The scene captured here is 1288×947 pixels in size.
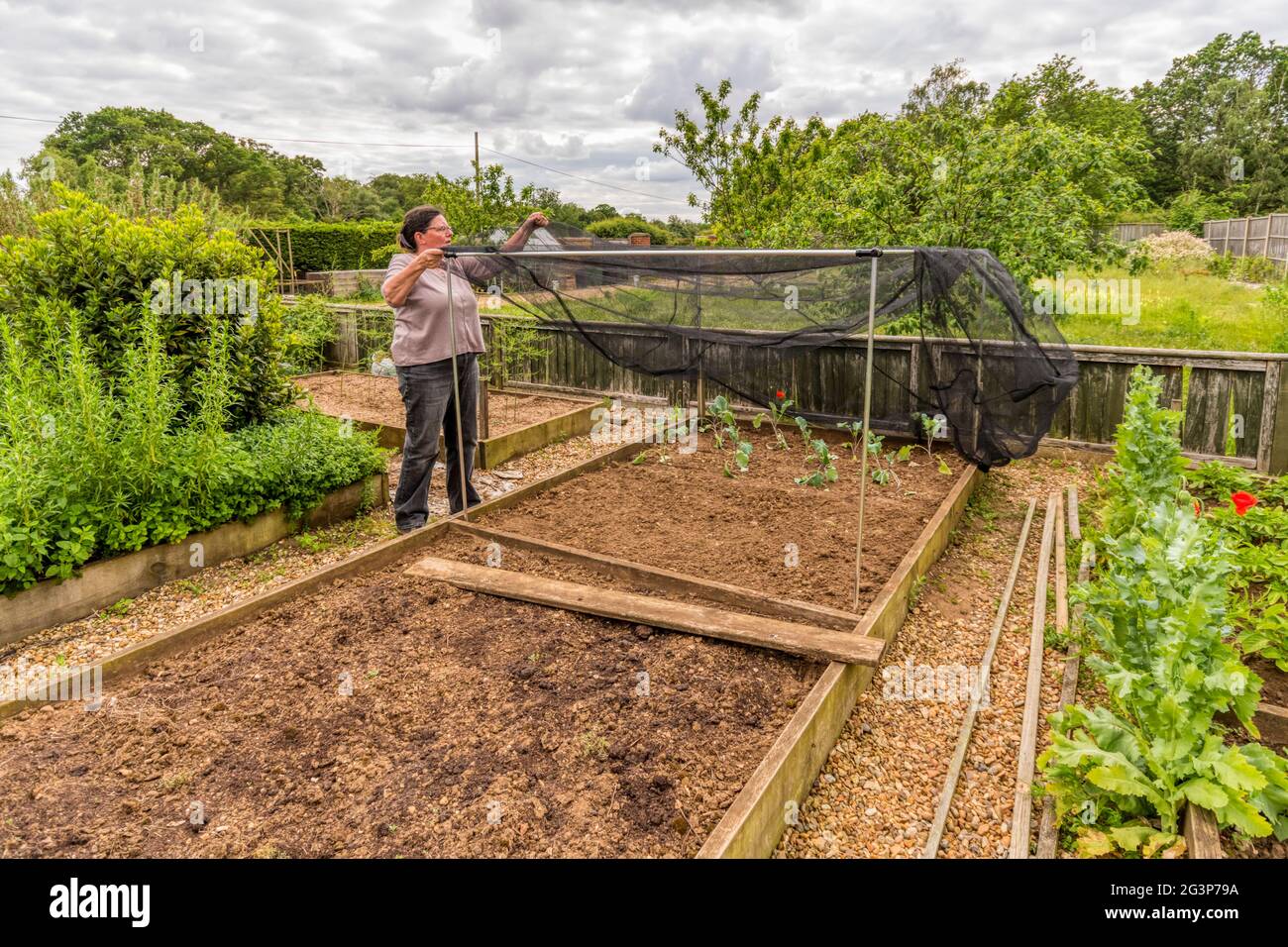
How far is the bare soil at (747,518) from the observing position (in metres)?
4.11

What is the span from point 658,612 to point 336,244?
71.3 feet

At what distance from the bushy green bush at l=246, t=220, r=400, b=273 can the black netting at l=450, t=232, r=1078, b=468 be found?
16.9 meters

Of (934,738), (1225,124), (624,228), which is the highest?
(1225,124)

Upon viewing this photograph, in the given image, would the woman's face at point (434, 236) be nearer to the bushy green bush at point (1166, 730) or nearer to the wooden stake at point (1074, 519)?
the bushy green bush at point (1166, 730)

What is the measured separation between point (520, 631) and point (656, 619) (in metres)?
0.63

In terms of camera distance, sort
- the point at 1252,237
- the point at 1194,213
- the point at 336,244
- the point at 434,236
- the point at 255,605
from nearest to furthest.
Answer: the point at 255,605 < the point at 434,236 < the point at 1252,237 < the point at 336,244 < the point at 1194,213

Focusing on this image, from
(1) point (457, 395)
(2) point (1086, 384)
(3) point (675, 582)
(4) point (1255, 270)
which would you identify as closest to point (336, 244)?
(1) point (457, 395)

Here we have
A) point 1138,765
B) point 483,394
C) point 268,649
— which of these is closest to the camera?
point 1138,765

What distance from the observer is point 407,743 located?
266 centimetres

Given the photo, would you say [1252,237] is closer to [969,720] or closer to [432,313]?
[969,720]

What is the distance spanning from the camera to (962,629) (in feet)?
12.8

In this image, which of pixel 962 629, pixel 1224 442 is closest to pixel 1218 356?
pixel 1224 442

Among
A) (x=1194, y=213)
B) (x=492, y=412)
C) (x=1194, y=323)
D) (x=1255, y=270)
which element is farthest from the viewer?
(x=1194, y=213)
